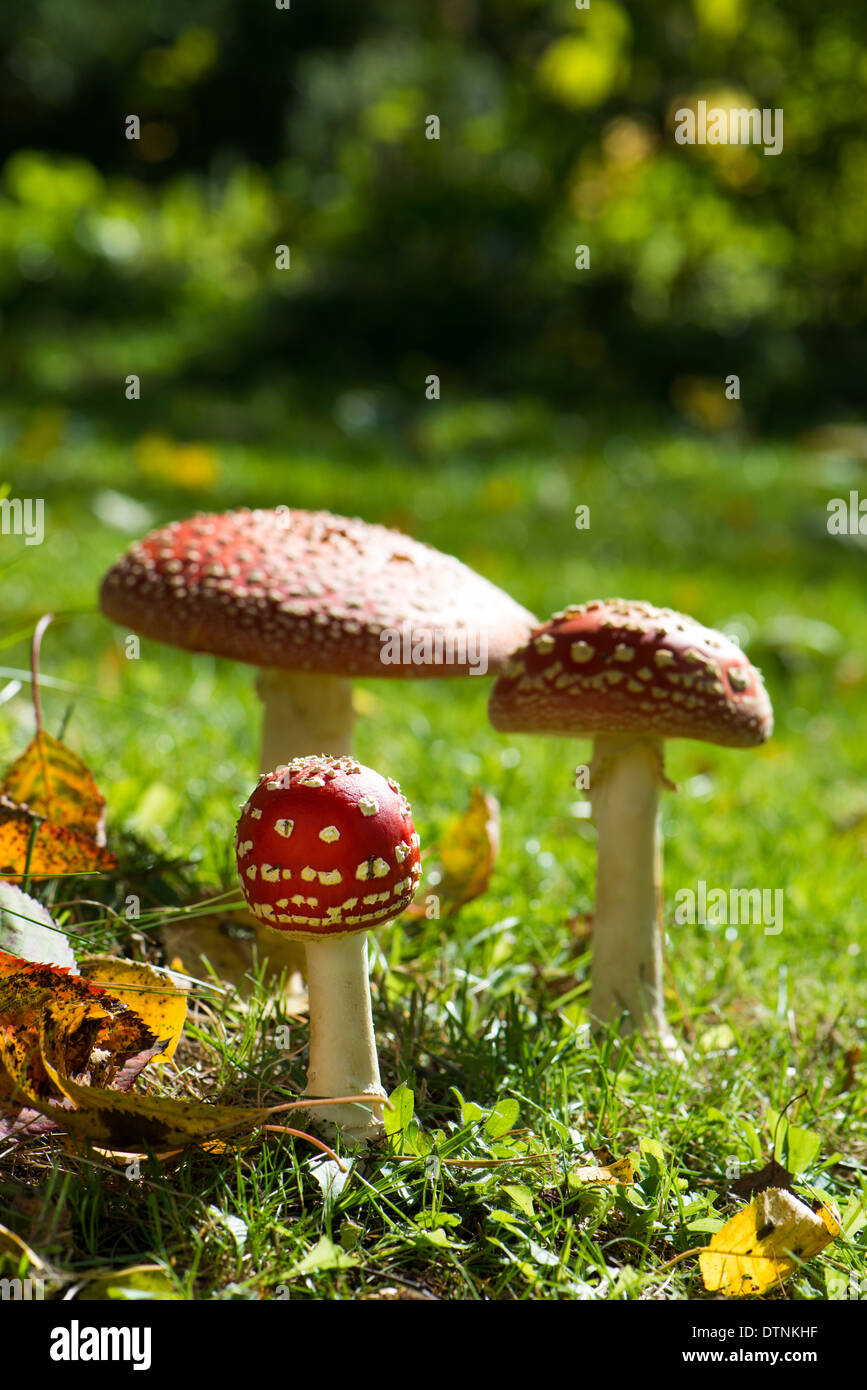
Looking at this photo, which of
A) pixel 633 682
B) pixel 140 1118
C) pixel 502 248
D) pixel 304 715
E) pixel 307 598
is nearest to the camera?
pixel 140 1118

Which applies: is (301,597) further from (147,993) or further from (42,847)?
(147,993)

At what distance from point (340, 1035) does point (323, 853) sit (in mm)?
371

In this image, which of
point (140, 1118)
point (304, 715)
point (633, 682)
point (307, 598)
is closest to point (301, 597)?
point (307, 598)

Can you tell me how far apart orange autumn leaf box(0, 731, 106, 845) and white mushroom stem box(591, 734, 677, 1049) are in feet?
3.33

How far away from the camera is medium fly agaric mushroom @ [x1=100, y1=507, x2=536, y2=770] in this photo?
95.8 inches

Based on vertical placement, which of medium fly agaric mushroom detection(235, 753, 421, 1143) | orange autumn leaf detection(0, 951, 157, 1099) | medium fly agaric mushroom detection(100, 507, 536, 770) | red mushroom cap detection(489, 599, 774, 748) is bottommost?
orange autumn leaf detection(0, 951, 157, 1099)

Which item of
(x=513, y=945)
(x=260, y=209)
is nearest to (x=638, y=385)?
(x=260, y=209)

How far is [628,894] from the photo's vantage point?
8.35ft

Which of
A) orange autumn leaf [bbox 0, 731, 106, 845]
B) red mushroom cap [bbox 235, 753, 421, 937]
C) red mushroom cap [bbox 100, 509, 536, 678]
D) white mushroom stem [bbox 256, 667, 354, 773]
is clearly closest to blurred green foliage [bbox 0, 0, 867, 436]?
white mushroom stem [bbox 256, 667, 354, 773]

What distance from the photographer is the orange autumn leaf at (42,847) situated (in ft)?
7.75

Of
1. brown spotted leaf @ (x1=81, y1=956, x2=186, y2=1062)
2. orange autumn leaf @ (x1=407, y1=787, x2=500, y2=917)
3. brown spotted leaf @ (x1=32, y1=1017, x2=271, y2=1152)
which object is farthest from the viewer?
orange autumn leaf @ (x1=407, y1=787, x2=500, y2=917)

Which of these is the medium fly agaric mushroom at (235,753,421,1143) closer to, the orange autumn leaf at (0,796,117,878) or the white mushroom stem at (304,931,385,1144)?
the white mushroom stem at (304,931,385,1144)
